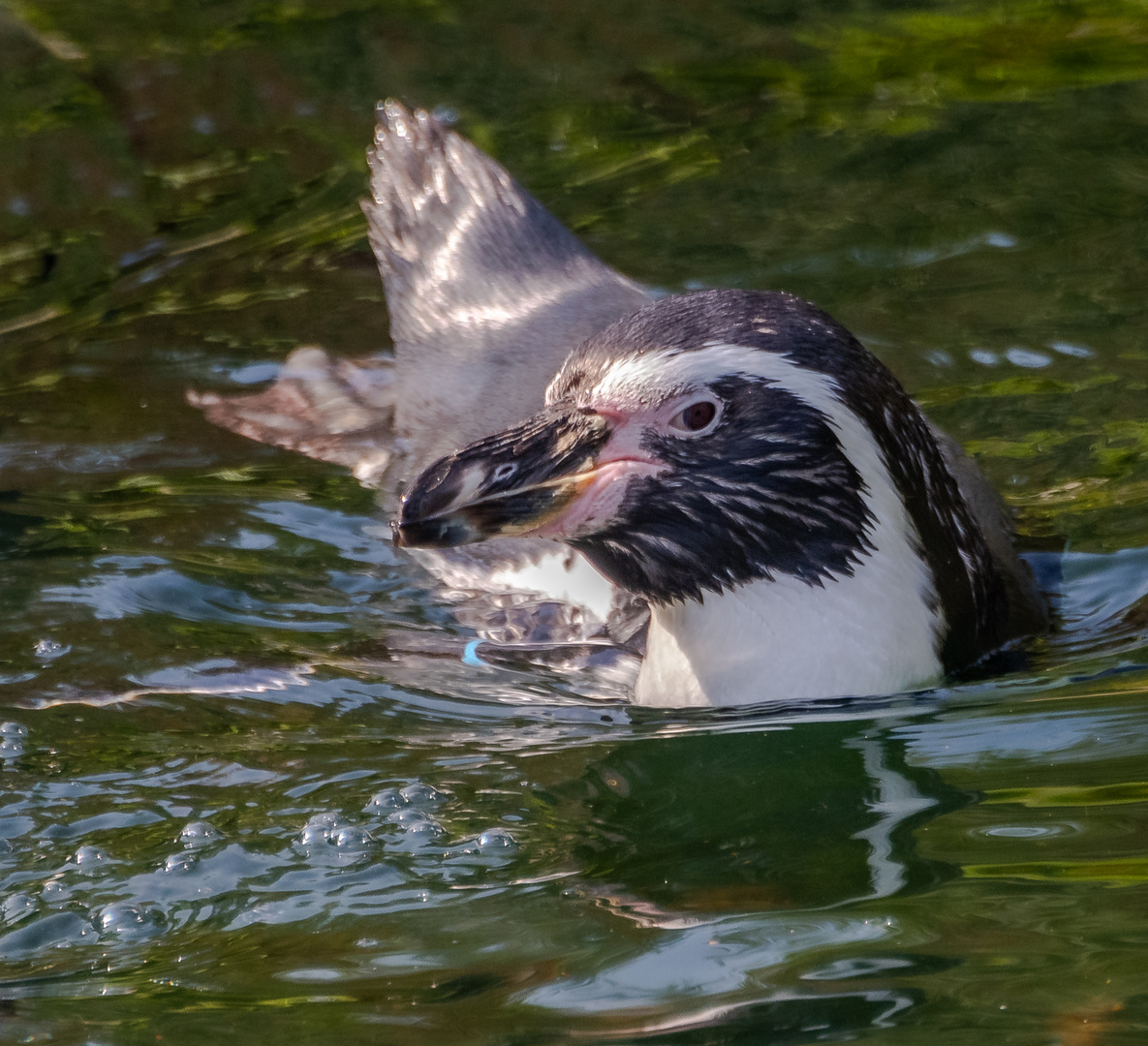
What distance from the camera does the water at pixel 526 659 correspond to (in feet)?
9.50

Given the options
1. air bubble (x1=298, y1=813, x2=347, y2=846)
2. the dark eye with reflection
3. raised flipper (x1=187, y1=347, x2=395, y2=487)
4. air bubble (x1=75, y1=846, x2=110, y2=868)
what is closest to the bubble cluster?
air bubble (x1=75, y1=846, x2=110, y2=868)

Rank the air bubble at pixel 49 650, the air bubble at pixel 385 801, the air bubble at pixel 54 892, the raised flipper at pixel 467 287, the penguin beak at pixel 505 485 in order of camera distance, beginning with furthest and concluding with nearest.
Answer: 1. the raised flipper at pixel 467 287
2. the air bubble at pixel 49 650
3. the penguin beak at pixel 505 485
4. the air bubble at pixel 385 801
5. the air bubble at pixel 54 892

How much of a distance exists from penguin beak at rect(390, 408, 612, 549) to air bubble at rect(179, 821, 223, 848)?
2.63ft

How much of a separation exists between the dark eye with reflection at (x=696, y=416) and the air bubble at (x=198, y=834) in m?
1.40

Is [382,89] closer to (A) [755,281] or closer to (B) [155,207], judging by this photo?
(B) [155,207]

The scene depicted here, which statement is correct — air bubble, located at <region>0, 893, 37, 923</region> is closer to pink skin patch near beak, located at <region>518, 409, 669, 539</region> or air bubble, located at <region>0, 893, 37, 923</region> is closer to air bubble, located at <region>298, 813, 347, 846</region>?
air bubble, located at <region>298, 813, 347, 846</region>

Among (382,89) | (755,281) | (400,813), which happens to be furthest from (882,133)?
(400,813)

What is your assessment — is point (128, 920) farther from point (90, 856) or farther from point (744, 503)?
point (744, 503)

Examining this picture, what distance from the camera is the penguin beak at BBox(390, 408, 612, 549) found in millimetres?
3943

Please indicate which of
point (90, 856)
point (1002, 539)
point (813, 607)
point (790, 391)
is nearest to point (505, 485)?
point (790, 391)

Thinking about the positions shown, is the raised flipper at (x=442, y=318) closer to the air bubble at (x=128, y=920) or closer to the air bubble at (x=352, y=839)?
the air bubble at (x=352, y=839)

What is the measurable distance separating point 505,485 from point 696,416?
49 centimetres

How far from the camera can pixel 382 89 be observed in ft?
29.8

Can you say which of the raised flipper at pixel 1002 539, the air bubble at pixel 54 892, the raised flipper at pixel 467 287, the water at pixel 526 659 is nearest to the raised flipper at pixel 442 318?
the raised flipper at pixel 467 287
